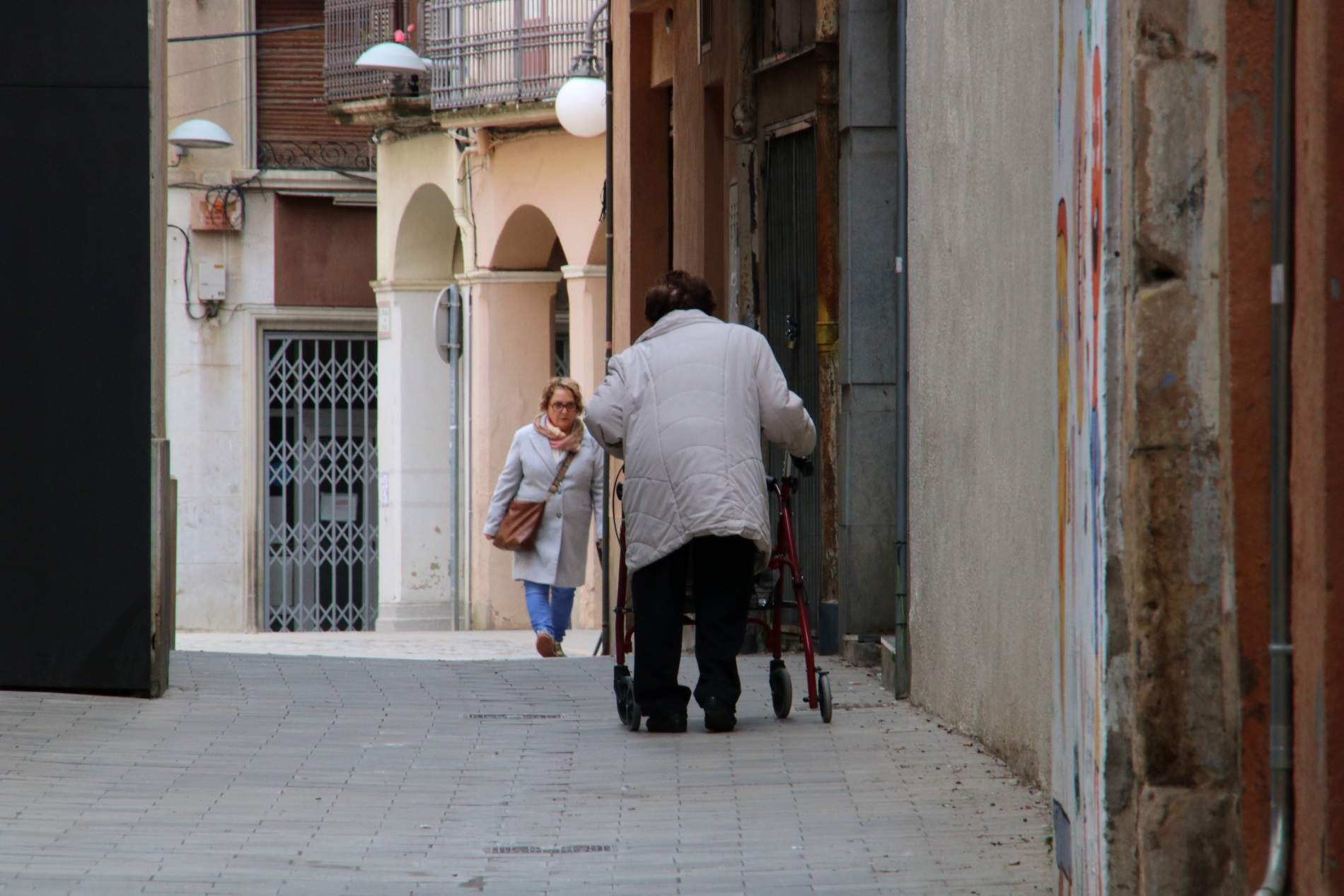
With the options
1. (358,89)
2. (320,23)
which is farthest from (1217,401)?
(320,23)

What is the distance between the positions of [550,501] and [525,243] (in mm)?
9117

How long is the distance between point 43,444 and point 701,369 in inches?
113

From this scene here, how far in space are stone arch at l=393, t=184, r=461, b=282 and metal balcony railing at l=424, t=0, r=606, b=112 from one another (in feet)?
7.05

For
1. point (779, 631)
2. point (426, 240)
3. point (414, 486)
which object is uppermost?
point (426, 240)

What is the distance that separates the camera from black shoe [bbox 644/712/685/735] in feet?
28.3

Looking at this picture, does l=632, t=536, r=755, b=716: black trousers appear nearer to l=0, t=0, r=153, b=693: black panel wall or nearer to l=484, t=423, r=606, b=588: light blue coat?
l=0, t=0, r=153, b=693: black panel wall

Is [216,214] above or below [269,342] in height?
above

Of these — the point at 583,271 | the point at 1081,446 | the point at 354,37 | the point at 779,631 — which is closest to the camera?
the point at 1081,446

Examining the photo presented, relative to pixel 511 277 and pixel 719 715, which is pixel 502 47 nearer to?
pixel 511 277

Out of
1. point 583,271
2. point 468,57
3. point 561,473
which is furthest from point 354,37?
point 561,473

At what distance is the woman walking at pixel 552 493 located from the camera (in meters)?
14.5

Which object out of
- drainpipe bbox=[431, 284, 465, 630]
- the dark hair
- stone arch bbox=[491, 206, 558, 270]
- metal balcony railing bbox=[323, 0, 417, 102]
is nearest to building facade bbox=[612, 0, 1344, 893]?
the dark hair

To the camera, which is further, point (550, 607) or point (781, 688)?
point (550, 607)

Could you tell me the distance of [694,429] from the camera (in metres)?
8.46
